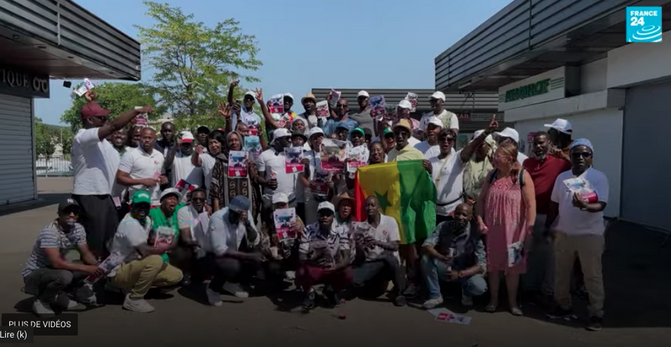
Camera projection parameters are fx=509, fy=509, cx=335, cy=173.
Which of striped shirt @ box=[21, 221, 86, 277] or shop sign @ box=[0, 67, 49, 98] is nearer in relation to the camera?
striped shirt @ box=[21, 221, 86, 277]

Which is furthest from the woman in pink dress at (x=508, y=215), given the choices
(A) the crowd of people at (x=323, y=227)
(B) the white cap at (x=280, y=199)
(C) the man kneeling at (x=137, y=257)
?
(C) the man kneeling at (x=137, y=257)

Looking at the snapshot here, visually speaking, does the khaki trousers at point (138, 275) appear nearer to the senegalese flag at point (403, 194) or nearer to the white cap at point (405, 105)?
the senegalese flag at point (403, 194)

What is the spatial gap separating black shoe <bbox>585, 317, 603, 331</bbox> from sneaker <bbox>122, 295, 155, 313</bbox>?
14.3 ft

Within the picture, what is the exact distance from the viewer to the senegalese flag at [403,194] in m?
5.83

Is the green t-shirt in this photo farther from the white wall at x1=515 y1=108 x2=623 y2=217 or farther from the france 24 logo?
the white wall at x1=515 y1=108 x2=623 y2=217

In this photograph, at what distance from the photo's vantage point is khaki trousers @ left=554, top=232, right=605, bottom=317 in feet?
15.8

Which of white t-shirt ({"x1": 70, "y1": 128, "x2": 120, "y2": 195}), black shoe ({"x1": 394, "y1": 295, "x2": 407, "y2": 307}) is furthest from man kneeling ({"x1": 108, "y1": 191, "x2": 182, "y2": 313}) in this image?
black shoe ({"x1": 394, "y1": 295, "x2": 407, "y2": 307})

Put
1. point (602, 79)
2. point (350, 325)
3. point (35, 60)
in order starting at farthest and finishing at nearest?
point (35, 60) < point (602, 79) < point (350, 325)

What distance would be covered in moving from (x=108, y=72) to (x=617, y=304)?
1515 cm

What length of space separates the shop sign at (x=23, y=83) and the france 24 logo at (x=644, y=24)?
49.8 ft

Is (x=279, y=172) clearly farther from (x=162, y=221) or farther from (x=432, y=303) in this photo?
(x=432, y=303)

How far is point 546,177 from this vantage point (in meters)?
5.48

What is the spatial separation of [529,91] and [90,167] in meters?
13.3

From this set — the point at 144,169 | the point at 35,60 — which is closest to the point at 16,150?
the point at 35,60
